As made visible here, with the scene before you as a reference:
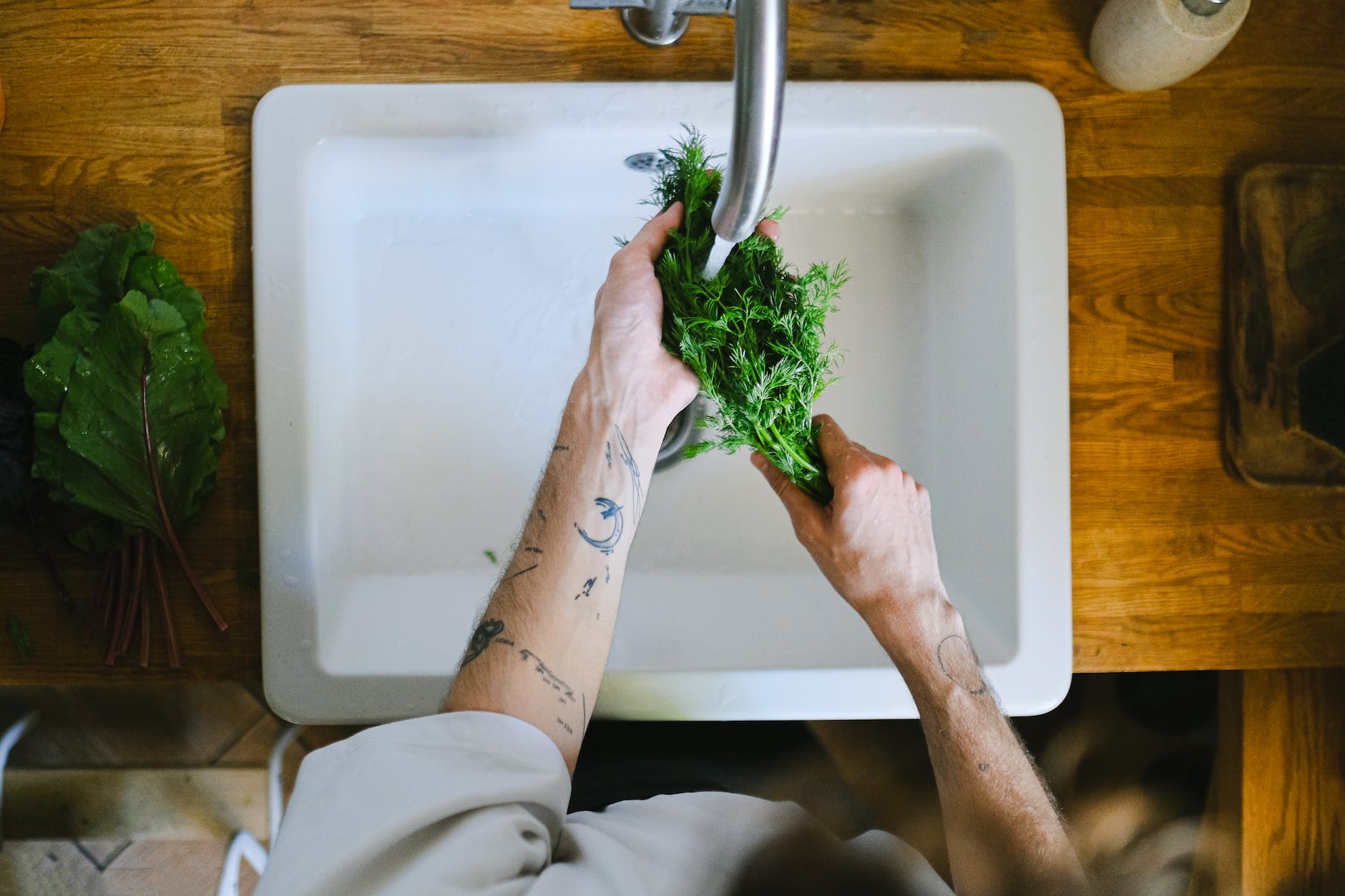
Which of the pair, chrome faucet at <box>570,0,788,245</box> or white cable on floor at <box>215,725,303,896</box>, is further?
white cable on floor at <box>215,725,303,896</box>

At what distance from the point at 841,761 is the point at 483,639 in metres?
0.59

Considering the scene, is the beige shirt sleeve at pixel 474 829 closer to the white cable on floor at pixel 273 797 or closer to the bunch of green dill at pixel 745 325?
the bunch of green dill at pixel 745 325

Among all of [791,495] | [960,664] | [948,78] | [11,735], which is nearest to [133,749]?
[11,735]

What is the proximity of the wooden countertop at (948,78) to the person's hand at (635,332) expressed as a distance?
0.20m

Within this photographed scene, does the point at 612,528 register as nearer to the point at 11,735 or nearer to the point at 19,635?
the point at 19,635

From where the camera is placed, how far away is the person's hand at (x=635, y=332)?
2.35ft

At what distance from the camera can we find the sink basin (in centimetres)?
77

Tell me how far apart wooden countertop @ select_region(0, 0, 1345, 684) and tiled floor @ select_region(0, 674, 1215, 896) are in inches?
7.0

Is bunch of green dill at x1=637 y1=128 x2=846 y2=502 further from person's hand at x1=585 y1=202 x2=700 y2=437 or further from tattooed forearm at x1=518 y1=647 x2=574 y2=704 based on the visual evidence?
tattooed forearm at x1=518 y1=647 x2=574 y2=704

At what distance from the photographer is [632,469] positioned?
0.73 metres

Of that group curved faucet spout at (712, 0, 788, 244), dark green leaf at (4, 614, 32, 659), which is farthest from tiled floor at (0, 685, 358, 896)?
curved faucet spout at (712, 0, 788, 244)

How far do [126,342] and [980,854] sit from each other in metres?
0.82

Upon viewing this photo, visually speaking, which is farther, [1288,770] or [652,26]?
[1288,770]

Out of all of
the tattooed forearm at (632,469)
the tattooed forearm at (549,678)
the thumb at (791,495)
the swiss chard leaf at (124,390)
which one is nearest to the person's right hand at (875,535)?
the thumb at (791,495)
